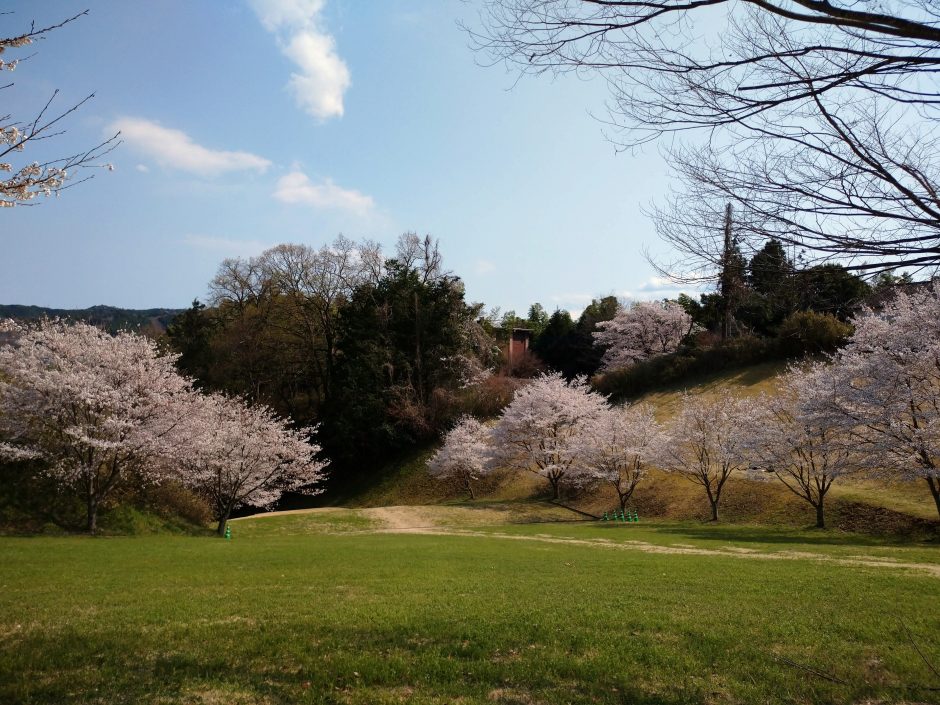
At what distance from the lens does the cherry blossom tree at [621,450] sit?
29.8 metres

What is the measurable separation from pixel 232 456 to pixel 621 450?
57.7ft

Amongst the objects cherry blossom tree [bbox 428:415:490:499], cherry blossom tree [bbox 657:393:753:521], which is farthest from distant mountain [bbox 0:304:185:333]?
cherry blossom tree [bbox 657:393:753:521]

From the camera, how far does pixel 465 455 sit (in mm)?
36344

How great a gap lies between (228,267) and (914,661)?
2148 inches

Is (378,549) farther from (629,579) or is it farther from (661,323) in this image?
(661,323)

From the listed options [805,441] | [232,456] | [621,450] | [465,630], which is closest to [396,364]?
[621,450]

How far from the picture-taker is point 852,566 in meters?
12.7

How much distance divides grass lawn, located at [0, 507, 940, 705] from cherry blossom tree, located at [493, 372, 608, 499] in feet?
66.0

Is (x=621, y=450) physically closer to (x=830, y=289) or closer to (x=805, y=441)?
(x=805, y=441)

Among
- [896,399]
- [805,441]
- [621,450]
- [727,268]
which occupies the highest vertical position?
[727,268]

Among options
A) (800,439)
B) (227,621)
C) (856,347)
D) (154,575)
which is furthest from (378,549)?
(856,347)

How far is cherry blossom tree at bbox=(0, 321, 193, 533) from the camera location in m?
20.5

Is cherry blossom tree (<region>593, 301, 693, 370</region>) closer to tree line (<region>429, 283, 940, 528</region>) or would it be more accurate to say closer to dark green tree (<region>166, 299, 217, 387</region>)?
tree line (<region>429, 283, 940, 528</region>)

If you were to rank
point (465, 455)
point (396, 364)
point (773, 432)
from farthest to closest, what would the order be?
point (396, 364)
point (465, 455)
point (773, 432)
